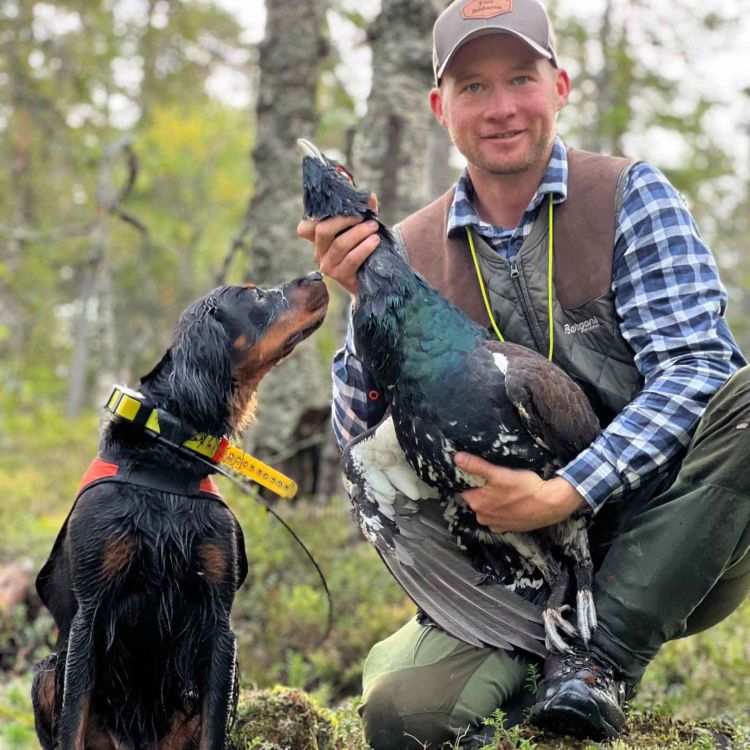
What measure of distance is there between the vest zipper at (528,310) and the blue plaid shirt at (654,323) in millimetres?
138

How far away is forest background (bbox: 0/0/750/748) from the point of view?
19.6 feet

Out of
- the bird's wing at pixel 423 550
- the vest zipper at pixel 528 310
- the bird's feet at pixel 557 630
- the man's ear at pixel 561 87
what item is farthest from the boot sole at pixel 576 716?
the man's ear at pixel 561 87

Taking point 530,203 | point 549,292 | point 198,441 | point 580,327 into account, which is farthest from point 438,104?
point 198,441

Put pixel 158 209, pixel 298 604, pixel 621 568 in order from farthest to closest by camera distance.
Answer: pixel 158 209 → pixel 298 604 → pixel 621 568

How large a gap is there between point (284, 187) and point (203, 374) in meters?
5.32

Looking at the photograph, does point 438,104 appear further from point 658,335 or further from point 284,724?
point 284,724

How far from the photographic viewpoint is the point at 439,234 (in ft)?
12.8

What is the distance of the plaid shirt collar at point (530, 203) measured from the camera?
11.9ft

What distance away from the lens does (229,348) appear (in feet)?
11.7

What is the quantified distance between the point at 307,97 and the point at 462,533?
20.2 feet

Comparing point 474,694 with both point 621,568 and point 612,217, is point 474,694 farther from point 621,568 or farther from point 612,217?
point 612,217

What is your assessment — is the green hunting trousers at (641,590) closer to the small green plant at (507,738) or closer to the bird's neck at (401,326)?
the small green plant at (507,738)

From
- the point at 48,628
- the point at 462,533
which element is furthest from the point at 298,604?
the point at 462,533

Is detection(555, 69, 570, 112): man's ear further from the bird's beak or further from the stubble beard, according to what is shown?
the bird's beak
